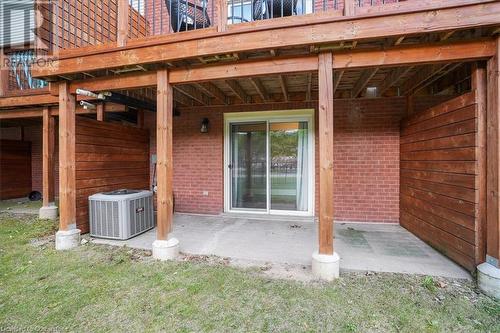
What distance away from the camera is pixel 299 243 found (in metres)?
3.44

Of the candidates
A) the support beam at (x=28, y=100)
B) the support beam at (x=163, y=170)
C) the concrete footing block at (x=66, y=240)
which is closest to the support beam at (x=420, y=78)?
the support beam at (x=163, y=170)

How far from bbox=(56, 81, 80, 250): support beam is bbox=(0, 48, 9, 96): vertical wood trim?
3342mm

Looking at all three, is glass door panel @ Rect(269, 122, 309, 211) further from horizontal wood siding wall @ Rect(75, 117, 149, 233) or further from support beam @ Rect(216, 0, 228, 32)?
horizontal wood siding wall @ Rect(75, 117, 149, 233)

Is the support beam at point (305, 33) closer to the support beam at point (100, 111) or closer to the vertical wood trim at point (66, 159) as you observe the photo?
the vertical wood trim at point (66, 159)

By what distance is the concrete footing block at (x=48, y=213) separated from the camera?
5.10m

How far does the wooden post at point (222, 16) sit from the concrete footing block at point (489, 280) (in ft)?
11.4

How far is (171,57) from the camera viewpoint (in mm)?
2762

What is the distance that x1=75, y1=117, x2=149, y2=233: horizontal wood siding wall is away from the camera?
3.72m

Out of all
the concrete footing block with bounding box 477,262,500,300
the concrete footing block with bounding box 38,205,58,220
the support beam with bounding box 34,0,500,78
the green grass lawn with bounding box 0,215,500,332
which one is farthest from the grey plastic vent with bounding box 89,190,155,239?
the concrete footing block with bounding box 477,262,500,300

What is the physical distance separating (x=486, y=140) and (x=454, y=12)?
1225 mm

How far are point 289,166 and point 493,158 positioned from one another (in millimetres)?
3111

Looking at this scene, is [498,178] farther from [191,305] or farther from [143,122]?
[143,122]

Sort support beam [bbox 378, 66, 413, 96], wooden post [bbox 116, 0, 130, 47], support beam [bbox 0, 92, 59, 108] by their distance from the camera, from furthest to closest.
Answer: support beam [bbox 0, 92, 59, 108], support beam [bbox 378, 66, 413, 96], wooden post [bbox 116, 0, 130, 47]
